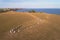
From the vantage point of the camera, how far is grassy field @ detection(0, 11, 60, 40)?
10.6 m

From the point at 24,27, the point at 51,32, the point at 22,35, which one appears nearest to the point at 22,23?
the point at 24,27

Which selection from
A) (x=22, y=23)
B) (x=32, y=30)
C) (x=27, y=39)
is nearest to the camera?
(x=27, y=39)

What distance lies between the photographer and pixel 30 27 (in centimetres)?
1145

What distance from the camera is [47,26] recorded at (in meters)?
11.6

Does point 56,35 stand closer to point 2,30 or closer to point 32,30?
point 32,30

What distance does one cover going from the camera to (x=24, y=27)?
11.5 meters

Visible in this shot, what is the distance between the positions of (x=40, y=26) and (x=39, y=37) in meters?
1.36

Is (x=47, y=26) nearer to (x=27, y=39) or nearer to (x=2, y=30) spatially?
(x=27, y=39)

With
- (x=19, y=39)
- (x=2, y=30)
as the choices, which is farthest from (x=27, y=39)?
(x=2, y=30)

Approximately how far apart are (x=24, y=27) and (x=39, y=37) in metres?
1.49

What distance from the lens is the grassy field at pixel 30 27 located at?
10570 millimetres

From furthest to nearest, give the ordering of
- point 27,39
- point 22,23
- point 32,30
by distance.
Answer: point 22,23 < point 32,30 < point 27,39

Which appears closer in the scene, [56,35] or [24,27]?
[56,35]

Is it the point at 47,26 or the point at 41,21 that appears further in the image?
the point at 41,21
